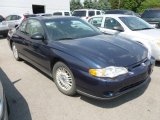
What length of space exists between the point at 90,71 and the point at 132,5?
38710mm

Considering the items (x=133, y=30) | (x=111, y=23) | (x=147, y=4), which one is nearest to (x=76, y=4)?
(x=147, y=4)

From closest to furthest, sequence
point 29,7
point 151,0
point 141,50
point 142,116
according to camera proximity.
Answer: point 142,116
point 141,50
point 29,7
point 151,0

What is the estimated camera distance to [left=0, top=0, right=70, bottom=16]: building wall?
2632cm

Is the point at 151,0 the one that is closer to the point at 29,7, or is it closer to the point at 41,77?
the point at 29,7

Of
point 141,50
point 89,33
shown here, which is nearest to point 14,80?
point 89,33

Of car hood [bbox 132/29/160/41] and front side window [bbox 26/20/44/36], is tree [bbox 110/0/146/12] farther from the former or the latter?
front side window [bbox 26/20/44/36]

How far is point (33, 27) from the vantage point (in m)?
5.76

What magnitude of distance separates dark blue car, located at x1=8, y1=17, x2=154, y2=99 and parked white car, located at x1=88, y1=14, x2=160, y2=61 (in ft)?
5.56

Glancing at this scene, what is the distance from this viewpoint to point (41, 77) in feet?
18.5

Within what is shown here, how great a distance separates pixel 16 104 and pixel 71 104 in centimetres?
105

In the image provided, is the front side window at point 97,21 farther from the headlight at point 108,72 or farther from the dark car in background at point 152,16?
the headlight at point 108,72

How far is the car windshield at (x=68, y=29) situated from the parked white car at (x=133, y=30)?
4.71 ft

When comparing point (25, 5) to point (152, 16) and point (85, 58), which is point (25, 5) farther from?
point (85, 58)

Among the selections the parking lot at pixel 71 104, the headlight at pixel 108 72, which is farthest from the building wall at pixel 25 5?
the headlight at pixel 108 72
